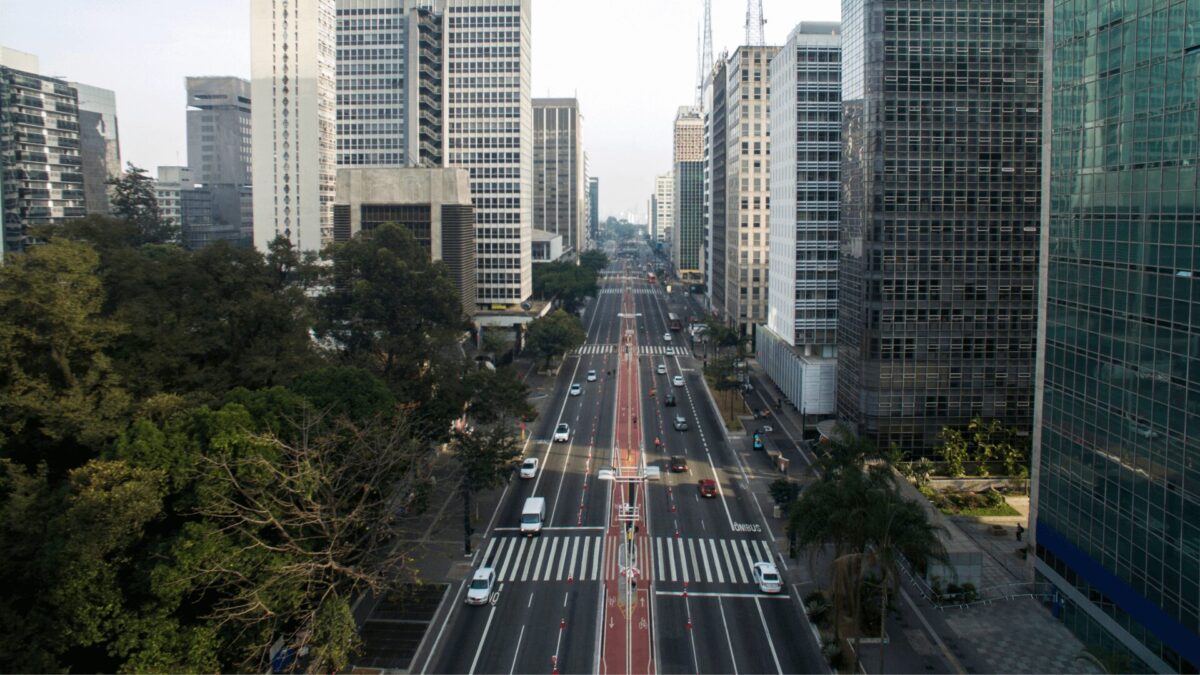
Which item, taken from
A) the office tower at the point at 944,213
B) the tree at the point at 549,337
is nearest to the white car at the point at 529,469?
the office tower at the point at 944,213

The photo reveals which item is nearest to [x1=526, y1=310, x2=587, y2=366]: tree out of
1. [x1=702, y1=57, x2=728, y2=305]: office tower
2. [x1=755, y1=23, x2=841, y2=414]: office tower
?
[x1=755, y1=23, x2=841, y2=414]: office tower

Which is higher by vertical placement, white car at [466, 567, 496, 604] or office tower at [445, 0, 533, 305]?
office tower at [445, 0, 533, 305]

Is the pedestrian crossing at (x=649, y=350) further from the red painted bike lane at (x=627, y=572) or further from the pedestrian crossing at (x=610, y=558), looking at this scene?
the pedestrian crossing at (x=610, y=558)

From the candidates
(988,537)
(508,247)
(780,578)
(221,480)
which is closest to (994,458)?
(988,537)

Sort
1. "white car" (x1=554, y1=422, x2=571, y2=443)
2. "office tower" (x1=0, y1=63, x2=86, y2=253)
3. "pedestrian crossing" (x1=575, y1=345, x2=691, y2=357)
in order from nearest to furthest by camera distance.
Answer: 1. "white car" (x1=554, y1=422, x2=571, y2=443)
2. "office tower" (x1=0, y1=63, x2=86, y2=253)
3. "pedestrian crossing" (x1=575, y1=345, x2=691, y2=357)

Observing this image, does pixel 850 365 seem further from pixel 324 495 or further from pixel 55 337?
pixel 55 337

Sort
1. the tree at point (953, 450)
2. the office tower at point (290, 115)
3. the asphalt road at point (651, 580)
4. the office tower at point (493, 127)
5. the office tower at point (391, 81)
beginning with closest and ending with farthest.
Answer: the asphalt road at point (651, 580)
the tree at point (953, 450)
the office tower at point (391, 81)
the office tower at point (493, 127)
the office tower at point (290, 115)

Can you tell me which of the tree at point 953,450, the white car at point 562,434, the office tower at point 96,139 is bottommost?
the white car at point 562,434

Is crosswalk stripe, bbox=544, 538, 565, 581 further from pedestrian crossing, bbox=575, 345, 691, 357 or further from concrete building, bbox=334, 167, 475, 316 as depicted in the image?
pedestrian crossing, bbox=575, 345, 691, 357
